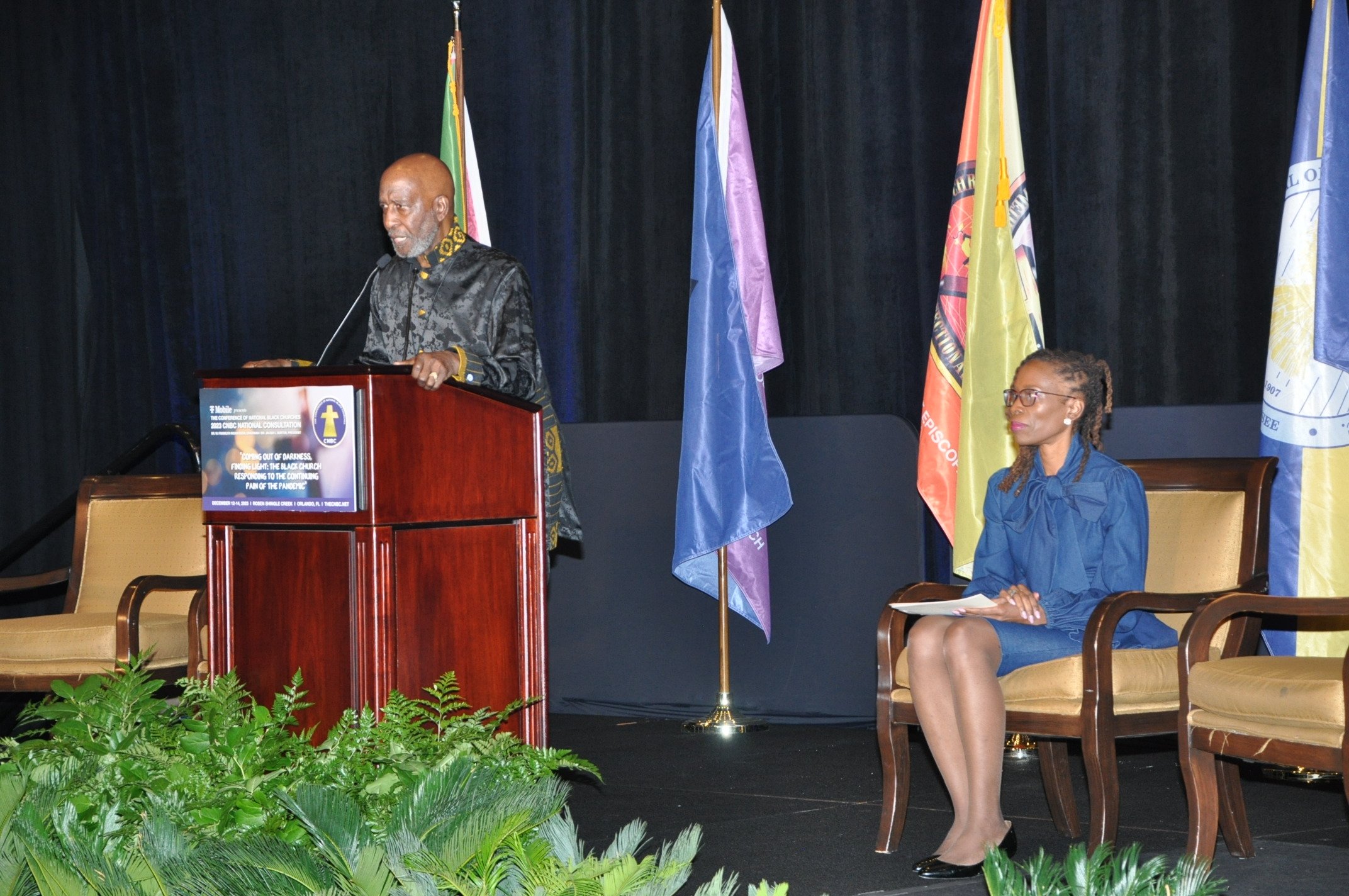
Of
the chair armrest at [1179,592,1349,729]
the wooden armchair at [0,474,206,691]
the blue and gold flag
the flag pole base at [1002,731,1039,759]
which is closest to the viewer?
the chair armrest at [1179,592,1349,729]

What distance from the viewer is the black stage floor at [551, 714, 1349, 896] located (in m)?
2.78

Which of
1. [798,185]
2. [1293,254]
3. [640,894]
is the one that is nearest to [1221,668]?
[1293,254]

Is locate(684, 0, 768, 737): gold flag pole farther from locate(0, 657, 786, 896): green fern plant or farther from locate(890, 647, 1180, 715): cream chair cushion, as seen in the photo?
locate(0, 657, 786, 896): green fern plant

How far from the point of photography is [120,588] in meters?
4.53

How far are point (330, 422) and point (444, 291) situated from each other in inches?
24.6

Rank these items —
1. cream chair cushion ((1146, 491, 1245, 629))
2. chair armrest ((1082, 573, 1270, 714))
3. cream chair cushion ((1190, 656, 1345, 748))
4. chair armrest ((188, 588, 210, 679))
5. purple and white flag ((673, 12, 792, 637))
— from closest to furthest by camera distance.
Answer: cream chair cushion ((1190, 656, 1345, 748)) → chair armrest ((1082, 573, 1270, 714)) → cream chair cushion ((1146, 491, 1245, 629)) → chair armrest ((188, 588, 210, 679)) → purple and white flag ((673, 12, 792, 637))

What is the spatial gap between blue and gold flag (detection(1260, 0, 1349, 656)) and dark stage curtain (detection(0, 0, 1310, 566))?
0.39 m

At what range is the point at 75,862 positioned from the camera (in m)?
1.52

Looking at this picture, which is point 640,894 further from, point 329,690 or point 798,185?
point 798,185

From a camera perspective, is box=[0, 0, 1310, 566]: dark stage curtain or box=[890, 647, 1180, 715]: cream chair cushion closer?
box=[890, 647, 1180, 715]: cream chair cushion

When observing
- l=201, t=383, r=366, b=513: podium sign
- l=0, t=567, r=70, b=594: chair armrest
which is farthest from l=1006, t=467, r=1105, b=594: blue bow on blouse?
l=0, t=567, r=70, b=594: chair armrest

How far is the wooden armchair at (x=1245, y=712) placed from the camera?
8.20ft

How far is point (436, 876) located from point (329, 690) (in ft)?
4.16

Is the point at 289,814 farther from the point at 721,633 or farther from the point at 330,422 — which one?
the point at 721,633
